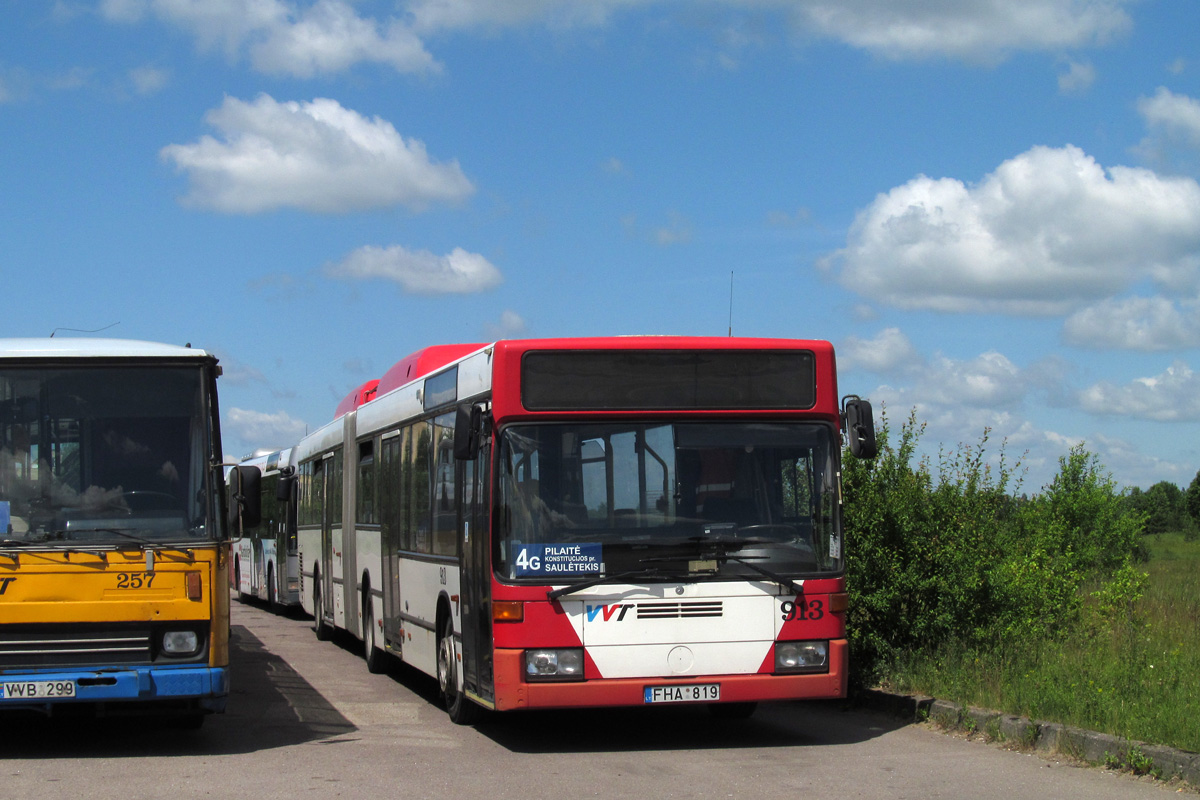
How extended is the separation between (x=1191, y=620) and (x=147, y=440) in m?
12.4

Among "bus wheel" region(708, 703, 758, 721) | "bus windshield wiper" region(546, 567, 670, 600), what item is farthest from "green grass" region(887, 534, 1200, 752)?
"bus windshield wiper" region(546, 567, 670, 600)

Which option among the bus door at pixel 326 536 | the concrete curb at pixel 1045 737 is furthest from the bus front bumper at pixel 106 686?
the bus door at pixel 326 536

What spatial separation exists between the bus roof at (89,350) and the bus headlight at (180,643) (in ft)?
6.70

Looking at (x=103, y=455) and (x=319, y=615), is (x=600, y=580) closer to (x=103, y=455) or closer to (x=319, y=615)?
(x=103, y=455)

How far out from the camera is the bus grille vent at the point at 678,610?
32.8 ft

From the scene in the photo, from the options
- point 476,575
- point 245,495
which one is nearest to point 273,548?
point 245,495

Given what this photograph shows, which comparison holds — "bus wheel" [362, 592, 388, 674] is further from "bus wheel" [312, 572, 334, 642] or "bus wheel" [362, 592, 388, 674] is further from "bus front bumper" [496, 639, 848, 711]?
"bus front bumper" [496, 639, 848, 711]

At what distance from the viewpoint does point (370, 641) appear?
16375 mm

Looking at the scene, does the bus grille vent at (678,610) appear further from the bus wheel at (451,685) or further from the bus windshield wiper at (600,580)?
the bus wheel at (451,685)

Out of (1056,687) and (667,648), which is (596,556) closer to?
(667,648)

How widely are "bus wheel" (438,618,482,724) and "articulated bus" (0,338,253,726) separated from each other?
213cm

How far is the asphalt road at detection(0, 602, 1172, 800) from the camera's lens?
8.68 metres

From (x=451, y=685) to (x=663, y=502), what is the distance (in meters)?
2.97

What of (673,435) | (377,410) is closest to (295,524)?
(377,410)
